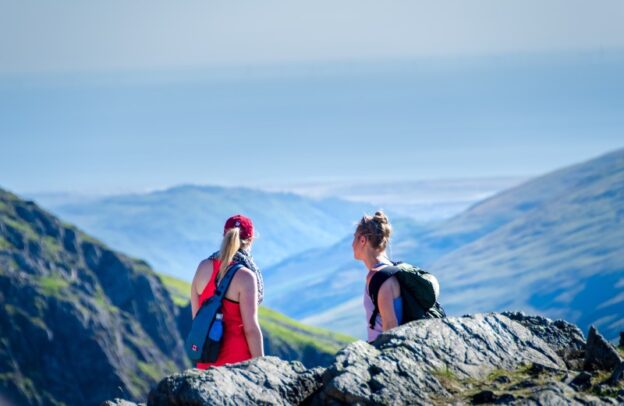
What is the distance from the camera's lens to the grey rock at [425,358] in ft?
56.8

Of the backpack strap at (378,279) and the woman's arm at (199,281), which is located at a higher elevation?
the woman's arm at (199,281)

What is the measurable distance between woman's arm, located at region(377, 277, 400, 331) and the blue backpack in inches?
97.6

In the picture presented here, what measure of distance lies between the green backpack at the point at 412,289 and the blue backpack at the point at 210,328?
241 cm

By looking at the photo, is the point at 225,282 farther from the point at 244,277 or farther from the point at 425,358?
the point at 425,358

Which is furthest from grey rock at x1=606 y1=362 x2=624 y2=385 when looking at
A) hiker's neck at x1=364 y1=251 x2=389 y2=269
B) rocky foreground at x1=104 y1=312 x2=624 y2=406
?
hiker's neck at x1=364 y1=251 x2=389 y2=269

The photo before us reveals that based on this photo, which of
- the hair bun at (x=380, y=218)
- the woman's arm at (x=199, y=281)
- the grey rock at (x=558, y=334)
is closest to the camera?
the woman's arm at (x=199, y=281)

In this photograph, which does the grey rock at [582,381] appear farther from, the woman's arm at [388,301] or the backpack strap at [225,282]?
the backpack strap at [225,282]

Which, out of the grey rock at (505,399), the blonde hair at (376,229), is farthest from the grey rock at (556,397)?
the blonde hair at (376,229)

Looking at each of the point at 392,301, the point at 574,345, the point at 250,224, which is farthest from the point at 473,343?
the point at 250,224

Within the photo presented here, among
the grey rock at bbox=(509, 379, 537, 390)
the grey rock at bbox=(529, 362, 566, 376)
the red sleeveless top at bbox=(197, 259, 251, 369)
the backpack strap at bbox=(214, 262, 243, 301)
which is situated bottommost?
the grey rock at bbox=(509, 379, 537, 390)

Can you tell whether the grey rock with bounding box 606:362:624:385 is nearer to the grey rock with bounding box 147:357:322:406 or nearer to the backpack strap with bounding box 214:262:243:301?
the grey rock with bounding box 147:357:322:406

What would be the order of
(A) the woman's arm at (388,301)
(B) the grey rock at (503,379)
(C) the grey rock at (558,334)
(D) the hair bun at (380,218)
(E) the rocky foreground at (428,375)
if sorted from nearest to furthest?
1. (E) the rocky foreground at (428,375)
2. (B) the grey rock at (503,379)
3. (A) the woman's arm at (388,301)
4. (D) the hair bun at (380,218)
5. (C) the grey rock at (558,334)

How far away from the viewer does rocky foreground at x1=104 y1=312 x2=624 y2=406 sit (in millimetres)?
17125

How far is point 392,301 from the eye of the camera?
20391mm
